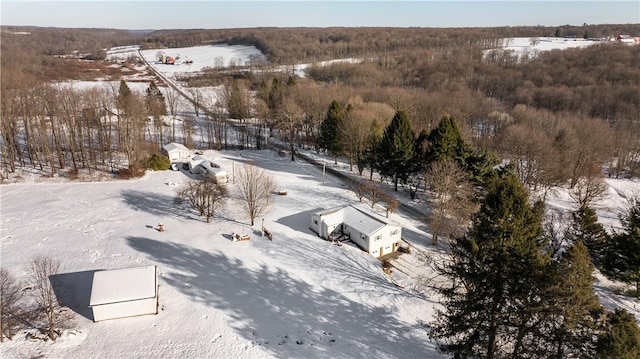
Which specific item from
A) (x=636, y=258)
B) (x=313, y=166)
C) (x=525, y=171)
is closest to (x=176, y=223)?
(x=313, y=166)

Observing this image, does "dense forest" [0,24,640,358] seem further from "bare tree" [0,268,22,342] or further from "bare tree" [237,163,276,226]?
"bare tree" [0,268,22,342]

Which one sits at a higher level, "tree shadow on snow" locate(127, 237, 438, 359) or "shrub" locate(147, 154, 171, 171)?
"shrub" locate(147, 154, 171, 171)

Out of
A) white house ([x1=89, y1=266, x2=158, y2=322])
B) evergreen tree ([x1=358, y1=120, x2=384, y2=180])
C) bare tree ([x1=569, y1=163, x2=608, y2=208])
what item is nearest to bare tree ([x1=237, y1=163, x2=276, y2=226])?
white house ([x1=89, y1=266, x2=158, y2=322])

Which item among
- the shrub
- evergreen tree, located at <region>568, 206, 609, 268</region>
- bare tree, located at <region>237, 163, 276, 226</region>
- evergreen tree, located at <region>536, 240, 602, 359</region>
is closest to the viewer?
evergreen tree, located at <region>536, 240, 602, 359</region>

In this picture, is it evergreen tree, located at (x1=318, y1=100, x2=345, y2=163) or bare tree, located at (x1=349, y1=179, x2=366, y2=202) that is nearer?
bare tree, located at (x1=349, y1=179, x2=366, y2=202)

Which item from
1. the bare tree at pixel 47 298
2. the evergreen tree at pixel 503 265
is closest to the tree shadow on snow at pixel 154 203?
the bare tree at pixel 47 298

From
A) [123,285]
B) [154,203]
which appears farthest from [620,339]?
[154,203]

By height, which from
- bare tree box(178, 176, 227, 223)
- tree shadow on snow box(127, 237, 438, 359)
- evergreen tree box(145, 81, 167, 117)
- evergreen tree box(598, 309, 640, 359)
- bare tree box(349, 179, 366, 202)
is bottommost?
tree shadow on snow box(127, 237, 438, 359)

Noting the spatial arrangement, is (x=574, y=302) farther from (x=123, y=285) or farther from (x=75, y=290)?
(x=75, y=290)
